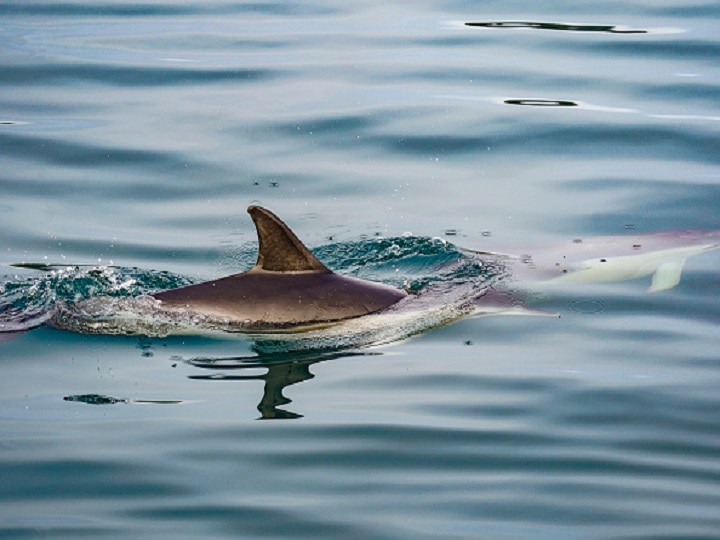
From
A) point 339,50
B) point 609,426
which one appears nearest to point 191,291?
point 609,426

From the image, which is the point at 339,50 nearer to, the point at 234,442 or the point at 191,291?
the point at 191,291

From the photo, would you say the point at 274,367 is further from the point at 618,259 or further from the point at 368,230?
the point at 618,259

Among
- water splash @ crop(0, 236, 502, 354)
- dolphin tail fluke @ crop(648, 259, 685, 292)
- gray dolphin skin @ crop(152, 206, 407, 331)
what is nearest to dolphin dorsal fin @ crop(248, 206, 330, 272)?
gray dolphin skin @ crop(152, 206, 407, 331)

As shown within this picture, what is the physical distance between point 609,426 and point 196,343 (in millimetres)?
2867

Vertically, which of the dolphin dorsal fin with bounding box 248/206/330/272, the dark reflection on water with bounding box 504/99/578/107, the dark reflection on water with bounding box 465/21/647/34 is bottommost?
the dolphin dorsal fin with bounding box 248/206/330/272

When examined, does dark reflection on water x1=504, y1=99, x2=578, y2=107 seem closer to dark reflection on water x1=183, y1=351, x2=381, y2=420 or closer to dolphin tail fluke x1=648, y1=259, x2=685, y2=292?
dolphin tail fluke x1=648, y1=259, x2=685, y2=292

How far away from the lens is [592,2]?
67.5 feet

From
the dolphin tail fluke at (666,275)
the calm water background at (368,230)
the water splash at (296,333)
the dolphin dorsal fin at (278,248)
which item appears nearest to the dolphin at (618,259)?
the dolphin tail fluke at (666,275)

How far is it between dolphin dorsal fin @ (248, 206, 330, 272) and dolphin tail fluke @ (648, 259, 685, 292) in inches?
106

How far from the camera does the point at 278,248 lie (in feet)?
30.5

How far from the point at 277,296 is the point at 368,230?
8.84 ft

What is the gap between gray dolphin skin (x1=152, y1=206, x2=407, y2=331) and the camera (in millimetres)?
9312

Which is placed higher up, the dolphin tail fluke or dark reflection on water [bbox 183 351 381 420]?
the dolphin tail fluke

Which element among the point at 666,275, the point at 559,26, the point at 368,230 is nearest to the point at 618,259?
the point at 666,275
